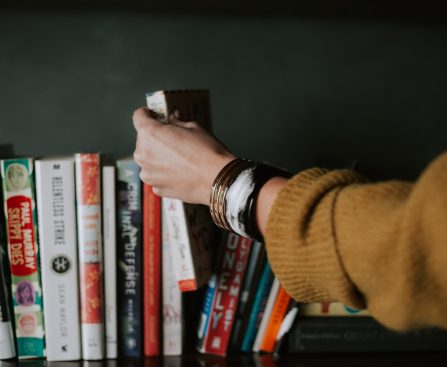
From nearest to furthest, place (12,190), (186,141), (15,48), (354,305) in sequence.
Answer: (354,305) < (186,141) < (12,190) < (15,48)

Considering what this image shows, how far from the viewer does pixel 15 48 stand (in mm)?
1053

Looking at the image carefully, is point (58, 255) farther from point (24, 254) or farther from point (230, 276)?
point (230, 276)

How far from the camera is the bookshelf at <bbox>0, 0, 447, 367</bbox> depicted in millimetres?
1062

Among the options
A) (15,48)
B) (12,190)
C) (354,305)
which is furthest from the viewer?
(15,48)

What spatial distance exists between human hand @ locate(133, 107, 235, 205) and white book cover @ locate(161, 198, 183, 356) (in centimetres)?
20

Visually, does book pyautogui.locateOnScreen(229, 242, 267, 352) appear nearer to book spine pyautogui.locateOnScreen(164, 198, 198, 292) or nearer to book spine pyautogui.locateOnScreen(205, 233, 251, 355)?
book spine pyautogui.locateOnScreen(205, 233, 251, 355)

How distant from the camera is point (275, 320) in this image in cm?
93

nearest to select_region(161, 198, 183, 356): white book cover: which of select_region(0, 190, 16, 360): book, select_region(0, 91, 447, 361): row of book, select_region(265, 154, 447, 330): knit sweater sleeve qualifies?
select_region(0, 91, 447, 361): row of book

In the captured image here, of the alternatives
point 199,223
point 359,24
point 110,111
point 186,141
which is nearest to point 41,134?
point 110,111

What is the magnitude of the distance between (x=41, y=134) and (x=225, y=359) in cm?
54

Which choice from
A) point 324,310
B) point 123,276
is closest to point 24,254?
point 123,276

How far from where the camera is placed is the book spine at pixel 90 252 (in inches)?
33.6

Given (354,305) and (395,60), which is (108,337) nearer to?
(354,305)

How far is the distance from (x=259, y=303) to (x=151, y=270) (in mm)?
186
